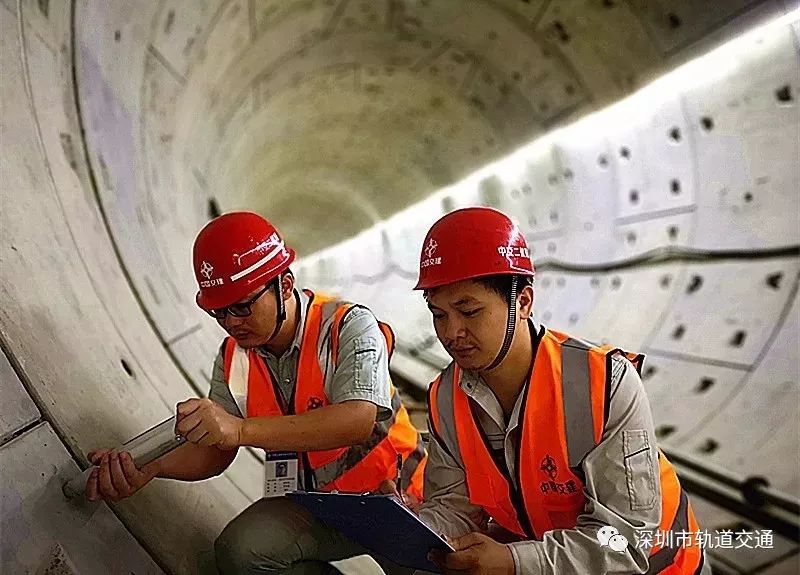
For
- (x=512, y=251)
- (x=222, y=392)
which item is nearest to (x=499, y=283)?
(x=512, y=251)

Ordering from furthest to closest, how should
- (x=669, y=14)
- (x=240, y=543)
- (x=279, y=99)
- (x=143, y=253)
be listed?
1. (x=279, y=99)
2. (x=669, y=14)
3. (x=143, y=253)
4. (x=240, y=543)

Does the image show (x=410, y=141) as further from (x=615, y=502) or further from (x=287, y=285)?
(x=615, y=502)

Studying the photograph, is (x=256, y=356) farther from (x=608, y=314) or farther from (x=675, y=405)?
(x=608, y=314)

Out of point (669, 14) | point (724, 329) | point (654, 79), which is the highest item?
point (669, 14)

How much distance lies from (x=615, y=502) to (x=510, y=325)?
0.53 m

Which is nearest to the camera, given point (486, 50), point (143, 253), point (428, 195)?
point (143, 253)

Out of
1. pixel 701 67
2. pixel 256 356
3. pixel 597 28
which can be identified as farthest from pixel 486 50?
pixel 256 356

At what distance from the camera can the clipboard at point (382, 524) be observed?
187 cm

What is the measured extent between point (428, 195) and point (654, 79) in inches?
163

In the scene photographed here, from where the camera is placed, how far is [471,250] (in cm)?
209

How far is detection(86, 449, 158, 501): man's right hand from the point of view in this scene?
6.66 ft

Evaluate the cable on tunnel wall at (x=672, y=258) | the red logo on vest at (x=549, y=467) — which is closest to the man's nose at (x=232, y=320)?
the red logo on vest at (x=549, y=467)

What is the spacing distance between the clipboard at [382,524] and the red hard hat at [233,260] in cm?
61

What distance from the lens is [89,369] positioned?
7.75ft
